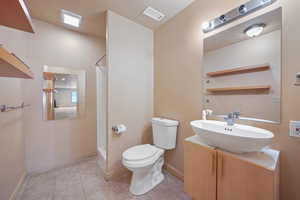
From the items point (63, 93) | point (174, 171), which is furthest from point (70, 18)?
point (174, 171)

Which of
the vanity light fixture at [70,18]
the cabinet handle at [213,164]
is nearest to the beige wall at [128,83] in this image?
the vanity light fixture at [70,18]

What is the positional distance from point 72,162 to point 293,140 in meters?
2.85

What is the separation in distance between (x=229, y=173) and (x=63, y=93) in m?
2.44

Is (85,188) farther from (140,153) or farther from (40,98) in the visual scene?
(40,98)

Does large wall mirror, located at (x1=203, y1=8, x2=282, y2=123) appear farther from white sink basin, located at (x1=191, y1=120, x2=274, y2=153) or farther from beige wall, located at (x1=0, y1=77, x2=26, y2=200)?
beige wall, located at (x1=0, y1=77, x2=26, y2=200)

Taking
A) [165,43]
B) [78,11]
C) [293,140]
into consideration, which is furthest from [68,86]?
[293,140]

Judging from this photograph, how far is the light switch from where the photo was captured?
90 cm

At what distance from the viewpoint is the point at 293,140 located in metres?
0.92

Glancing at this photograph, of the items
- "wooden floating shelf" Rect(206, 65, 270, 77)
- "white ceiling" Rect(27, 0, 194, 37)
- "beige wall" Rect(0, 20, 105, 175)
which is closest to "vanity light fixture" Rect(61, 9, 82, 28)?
"white ceiling" Rect(27, 0, 194, 37)

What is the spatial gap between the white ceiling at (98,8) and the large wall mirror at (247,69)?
2.39ft

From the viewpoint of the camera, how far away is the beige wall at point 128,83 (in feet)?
5.79

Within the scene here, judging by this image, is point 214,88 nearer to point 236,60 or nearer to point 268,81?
point 236,60

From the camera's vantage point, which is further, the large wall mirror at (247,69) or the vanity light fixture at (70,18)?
the vanity light fixture at (70,18)

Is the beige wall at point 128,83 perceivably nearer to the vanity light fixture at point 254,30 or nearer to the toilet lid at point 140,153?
the toilet lid at point 140,153
